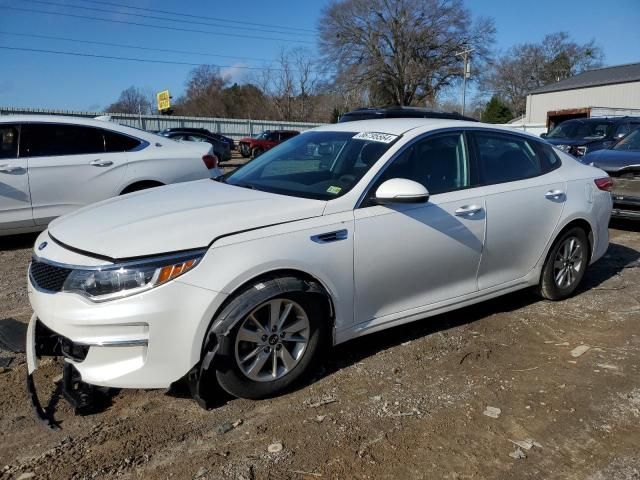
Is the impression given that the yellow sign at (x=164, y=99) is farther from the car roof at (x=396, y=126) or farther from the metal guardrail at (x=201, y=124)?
the car roof at (x=396, y=126)

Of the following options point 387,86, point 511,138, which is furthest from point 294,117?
point 511,138

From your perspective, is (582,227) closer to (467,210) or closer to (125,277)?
(467,210)

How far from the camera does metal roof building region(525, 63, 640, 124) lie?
128 ft

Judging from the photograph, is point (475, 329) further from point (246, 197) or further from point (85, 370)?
point (85, 370)

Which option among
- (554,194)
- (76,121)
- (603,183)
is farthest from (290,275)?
(76,121)

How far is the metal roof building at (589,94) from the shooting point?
128 feet

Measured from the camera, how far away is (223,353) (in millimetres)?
2891

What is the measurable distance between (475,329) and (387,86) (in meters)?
49.0

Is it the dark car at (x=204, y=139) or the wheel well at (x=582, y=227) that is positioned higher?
the dark car at (x=204, y=139)

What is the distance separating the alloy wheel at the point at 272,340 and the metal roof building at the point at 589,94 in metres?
34.1

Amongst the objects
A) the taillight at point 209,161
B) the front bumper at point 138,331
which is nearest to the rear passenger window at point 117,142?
the taillight at point 209,161

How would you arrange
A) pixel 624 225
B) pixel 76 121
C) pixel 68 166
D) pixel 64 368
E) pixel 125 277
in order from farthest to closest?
1. pixel 624 225
2. pixel 76 121
3. pixel 68 166
4. pixel 64 368
5. pixel 125 277

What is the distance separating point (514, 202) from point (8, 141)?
5.41 metres

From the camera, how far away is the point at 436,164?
397 cm
